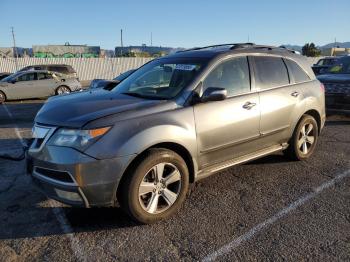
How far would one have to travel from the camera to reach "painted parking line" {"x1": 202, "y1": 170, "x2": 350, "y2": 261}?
3266mm

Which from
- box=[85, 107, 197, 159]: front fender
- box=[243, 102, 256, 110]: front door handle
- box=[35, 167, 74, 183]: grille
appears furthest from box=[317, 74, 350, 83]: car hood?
box=[35, 167, 74, 183]: grille

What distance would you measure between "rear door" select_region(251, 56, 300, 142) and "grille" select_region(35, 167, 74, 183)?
2572mm

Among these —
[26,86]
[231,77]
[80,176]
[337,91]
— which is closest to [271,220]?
[231,77]

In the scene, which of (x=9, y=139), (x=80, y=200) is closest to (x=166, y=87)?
(x=80, y=200)

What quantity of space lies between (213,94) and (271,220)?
1.48m

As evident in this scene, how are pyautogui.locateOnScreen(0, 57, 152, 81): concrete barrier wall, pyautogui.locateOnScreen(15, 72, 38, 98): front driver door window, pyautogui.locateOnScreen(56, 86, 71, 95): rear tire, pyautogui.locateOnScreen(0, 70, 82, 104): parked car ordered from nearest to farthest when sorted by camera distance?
pyautogui.locateOnScreen(0, 70, 82, 104): parked car < pyautogui.locateOnScreen(15, 72, 38, 98): front driver door window < pyautogui.locateOnScreen(56, 86, 71, 95): rear tire < pyautogui.locateOnScreen(0, 57, 152, 81): concrete barrier wall

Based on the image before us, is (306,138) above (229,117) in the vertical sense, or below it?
below

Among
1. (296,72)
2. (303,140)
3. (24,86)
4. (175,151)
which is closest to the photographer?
(175,151)

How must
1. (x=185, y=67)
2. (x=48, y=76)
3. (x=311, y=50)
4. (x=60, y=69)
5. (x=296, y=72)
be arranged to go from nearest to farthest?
(x=185, y=67) < (x=296, y=72) < (x=48, y=76) < (x=60, y=69) < (x=311, y=50)

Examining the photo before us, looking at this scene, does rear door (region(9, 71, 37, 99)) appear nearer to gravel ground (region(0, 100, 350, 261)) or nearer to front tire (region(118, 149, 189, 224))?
gravel ground (region(0, 100, 350, 261))

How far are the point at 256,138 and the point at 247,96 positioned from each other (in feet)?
1.86

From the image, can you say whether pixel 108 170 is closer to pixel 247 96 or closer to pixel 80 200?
pixel 80 200

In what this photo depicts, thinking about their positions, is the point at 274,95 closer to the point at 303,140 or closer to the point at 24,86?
the point at 303,140

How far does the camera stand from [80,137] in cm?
344
